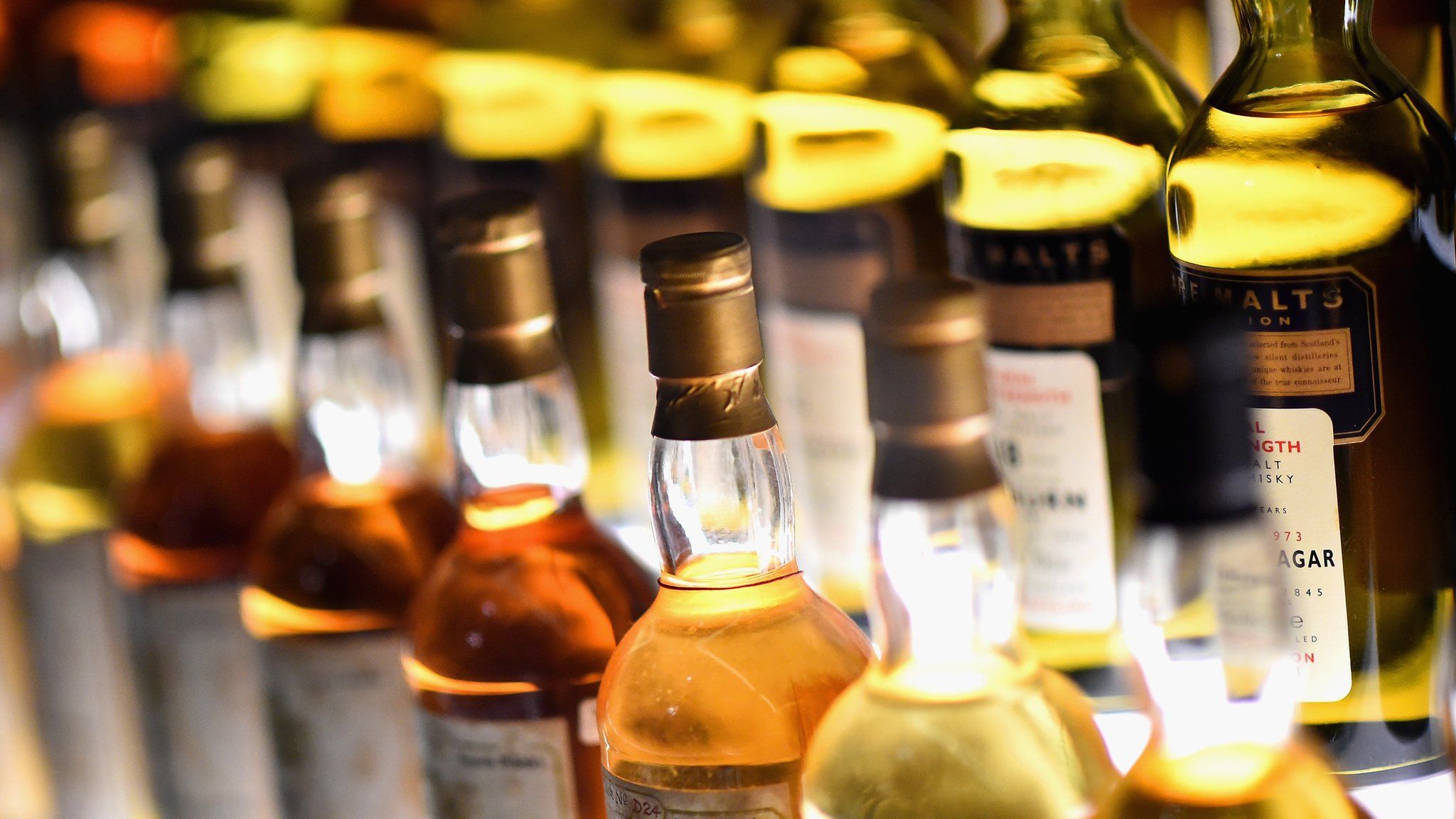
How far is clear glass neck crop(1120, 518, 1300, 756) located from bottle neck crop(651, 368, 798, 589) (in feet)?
0.43

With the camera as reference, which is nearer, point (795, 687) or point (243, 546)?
point (795, 687)

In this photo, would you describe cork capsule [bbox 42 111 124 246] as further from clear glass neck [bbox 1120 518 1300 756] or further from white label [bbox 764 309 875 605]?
clear glass neck [bbox 1120 518 1300 756]

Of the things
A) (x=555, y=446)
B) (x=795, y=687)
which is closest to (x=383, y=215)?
(x=555, y=446)

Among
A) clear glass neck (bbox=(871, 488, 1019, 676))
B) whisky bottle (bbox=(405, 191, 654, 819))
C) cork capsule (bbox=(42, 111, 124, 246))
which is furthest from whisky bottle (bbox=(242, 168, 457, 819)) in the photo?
cork capsule (bbox=(42, 111, 124, 246))

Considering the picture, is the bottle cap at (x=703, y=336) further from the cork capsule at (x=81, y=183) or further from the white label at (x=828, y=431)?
the cork capsule at (x=81, y=183)

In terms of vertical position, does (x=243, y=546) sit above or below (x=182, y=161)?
below

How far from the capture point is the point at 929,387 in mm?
444

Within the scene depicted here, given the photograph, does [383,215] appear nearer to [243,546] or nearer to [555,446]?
[243,546]

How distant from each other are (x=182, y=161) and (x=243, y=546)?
0.71ft

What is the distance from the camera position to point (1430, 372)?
0.55 meters

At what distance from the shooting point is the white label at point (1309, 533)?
554 millimetres

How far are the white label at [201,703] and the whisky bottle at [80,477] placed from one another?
18 cm

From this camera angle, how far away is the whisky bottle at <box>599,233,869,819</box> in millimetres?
509

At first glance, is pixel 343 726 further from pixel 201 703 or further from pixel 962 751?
pixel 962 751
